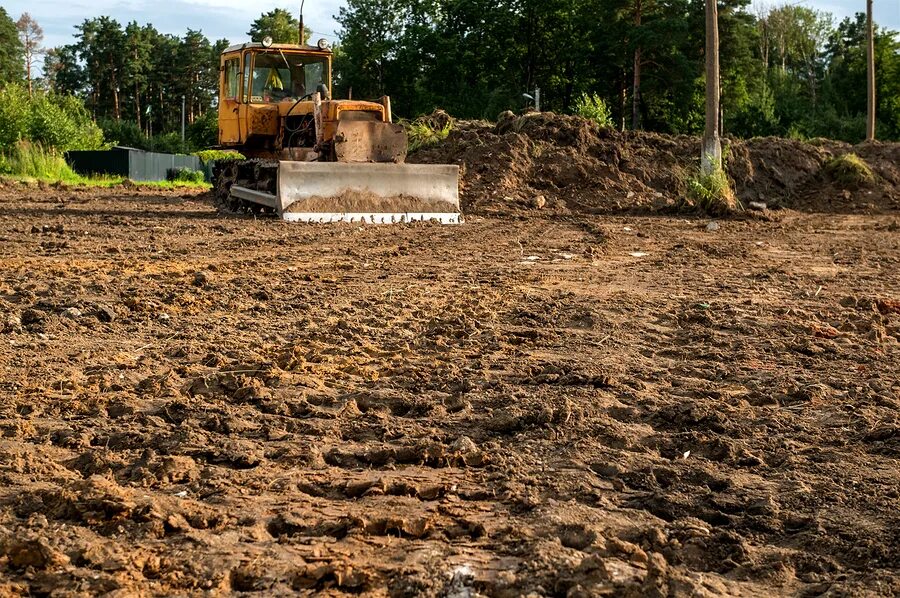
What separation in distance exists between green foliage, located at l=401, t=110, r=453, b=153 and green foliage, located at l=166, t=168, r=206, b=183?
19241 mm

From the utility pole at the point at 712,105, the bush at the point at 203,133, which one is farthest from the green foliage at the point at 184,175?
the bush at the point at 203,133

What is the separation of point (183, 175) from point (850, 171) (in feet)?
89.0

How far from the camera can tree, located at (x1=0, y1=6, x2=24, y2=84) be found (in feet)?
248

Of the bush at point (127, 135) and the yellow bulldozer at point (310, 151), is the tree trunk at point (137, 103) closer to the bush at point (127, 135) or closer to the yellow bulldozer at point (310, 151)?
the bush at point (127, 135)

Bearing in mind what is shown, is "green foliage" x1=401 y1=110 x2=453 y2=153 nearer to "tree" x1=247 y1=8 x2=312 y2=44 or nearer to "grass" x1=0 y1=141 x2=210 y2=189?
"grass" x1=0 y1=141 x2=210 y2=189

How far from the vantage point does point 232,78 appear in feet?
54.9

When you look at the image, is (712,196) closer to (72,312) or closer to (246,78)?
(246,78)

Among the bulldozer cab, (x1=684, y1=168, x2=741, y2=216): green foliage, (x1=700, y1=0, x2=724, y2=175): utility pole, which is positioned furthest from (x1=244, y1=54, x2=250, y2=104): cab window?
(x1=700, y1=0, x2=724, y2=175): utility pole

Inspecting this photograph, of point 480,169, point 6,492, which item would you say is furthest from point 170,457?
point 480,169

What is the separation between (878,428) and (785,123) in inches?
1780

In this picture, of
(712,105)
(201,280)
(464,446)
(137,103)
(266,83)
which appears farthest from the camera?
(137,103)

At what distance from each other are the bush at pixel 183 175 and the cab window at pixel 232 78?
2336 cm

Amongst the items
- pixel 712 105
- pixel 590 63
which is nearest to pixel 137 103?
pixel 590 63

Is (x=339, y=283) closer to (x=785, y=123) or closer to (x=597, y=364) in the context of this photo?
(x=597, y=364)
